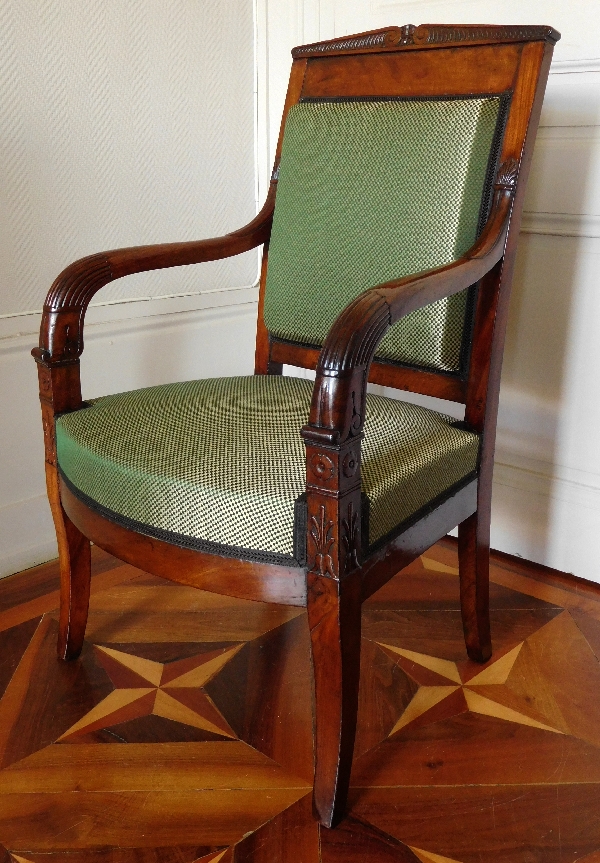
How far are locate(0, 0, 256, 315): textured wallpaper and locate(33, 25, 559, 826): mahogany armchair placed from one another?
420 mm

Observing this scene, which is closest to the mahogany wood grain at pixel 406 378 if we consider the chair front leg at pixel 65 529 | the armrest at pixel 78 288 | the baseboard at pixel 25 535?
the armrest at pixel 78 288

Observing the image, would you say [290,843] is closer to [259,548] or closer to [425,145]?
[259,548]

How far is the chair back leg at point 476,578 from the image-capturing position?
1296mm

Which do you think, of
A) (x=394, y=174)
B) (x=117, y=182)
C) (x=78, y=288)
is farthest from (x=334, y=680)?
(x=117, y=182)

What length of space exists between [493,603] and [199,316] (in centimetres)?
93

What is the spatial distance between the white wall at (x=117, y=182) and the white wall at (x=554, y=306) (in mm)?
312

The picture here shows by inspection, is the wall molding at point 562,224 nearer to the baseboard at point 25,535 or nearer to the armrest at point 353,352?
the armrest at point 353,352

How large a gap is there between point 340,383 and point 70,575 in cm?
67

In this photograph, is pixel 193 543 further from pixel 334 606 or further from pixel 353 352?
pixel 353 352

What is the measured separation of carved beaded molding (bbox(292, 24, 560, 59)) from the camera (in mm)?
1183

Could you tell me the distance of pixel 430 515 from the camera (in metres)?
1.12

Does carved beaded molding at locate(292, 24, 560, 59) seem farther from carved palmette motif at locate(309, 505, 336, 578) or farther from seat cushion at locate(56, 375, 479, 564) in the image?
carved palmette motif at locate(309, 505, 336, 578)

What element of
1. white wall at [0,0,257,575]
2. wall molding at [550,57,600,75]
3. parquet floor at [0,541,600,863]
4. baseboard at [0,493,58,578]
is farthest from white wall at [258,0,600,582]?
baseboard at [0,493,58,578]

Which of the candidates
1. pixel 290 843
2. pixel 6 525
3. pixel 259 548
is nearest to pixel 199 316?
pixel 6 525
